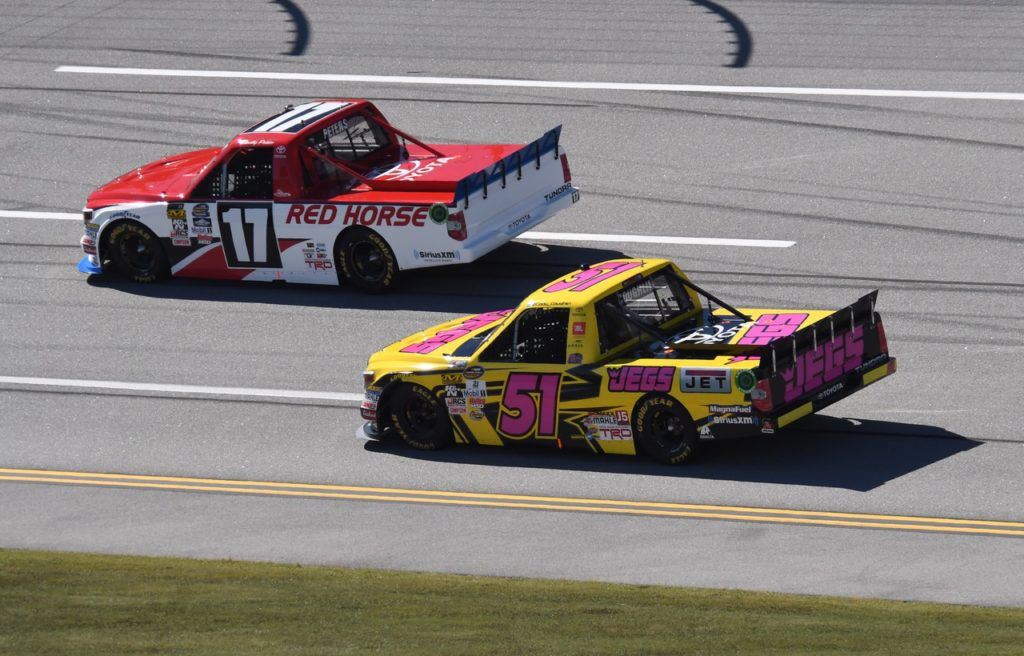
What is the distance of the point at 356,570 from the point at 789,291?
7.64 metres

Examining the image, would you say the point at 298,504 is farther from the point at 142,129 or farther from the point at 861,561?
the point at 142,129

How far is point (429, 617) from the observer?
37.2ft

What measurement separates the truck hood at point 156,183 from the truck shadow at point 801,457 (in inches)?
247

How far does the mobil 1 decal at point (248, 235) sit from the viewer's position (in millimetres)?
19688

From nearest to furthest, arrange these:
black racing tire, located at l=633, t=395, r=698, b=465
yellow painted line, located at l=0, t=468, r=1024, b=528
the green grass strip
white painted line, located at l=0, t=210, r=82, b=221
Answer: the green grass strip < yellow painted line, located at l=0, t=468, r=1024, b=528 < black racing tire, located at l=633, t=395, r=698, b=465 < white painted line, located at l=0, t=210, r=82, b=221

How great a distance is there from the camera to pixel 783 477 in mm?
14367

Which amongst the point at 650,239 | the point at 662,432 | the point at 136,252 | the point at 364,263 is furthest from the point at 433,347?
the point at 136,252

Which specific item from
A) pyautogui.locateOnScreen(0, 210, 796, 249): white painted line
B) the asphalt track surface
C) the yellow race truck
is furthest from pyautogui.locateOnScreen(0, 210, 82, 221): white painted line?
the yellow race truck

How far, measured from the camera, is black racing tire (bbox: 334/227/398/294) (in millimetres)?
19281

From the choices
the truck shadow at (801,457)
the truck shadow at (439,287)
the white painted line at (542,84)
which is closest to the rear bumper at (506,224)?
the truck shadow at (439,287)

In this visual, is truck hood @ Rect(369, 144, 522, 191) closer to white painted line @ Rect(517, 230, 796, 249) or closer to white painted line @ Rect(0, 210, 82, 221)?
white painted line @ Rect(517, 230, 796, 249)

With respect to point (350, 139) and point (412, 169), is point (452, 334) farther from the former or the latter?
point (350, 139)

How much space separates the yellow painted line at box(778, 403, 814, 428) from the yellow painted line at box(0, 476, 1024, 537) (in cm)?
81

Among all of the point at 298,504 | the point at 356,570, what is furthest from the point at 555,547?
the point at 298,504
